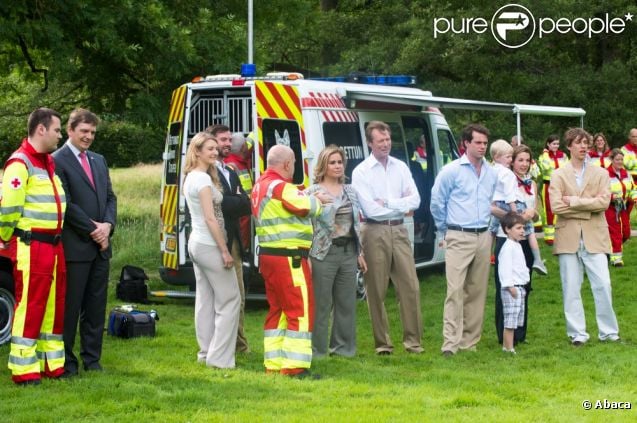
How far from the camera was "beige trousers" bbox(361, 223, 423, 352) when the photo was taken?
9047mm

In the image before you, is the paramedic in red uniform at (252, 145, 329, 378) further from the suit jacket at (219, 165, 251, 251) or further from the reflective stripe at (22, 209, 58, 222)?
the reflective stripe at (22, 209, 58, 222)

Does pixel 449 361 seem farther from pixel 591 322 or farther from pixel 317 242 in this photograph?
pixel 591 322

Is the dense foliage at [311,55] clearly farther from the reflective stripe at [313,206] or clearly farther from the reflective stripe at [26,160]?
the reflective stripe at [313,206]

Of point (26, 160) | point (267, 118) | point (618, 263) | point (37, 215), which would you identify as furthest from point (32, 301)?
point (618, 263)

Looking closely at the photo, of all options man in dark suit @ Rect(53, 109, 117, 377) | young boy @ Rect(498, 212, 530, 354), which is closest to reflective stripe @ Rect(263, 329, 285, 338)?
man in dark suit @ Rect(53, 109, 117, 377)

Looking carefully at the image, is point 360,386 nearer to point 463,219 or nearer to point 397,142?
point 463,219

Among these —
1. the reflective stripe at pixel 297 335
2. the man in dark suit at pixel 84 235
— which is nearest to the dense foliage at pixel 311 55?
the man in dark suit at pixel 84 235

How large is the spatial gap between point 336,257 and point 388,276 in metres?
0.69

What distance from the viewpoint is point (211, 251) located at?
8156mm

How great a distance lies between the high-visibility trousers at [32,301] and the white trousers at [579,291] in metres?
4.38

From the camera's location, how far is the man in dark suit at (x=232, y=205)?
8.86 meters

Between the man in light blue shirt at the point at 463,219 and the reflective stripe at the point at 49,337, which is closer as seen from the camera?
the reflective stripe at the point at 49,337

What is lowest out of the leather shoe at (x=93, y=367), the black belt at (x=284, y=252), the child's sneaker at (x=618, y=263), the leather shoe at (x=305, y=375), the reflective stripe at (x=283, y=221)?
the leather shoe at (x=305, y=375)

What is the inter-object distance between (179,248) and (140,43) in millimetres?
5336
